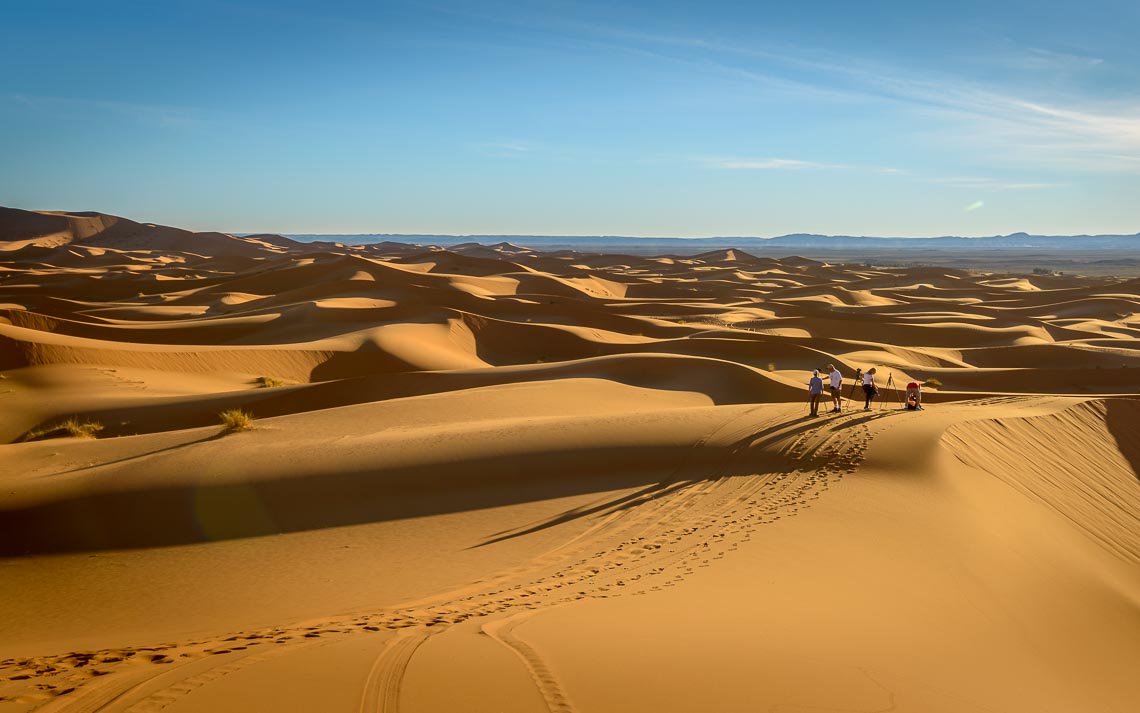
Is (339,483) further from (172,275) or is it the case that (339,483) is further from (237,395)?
(172,275)

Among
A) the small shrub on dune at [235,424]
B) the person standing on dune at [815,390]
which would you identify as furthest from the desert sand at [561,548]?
the person standing on dune at [815,390]

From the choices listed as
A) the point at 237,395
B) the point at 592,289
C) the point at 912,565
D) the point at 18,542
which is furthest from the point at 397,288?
the point at 912,565

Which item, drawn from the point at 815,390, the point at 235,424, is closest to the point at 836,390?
the point at 815,390

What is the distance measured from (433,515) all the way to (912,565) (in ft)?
19.2

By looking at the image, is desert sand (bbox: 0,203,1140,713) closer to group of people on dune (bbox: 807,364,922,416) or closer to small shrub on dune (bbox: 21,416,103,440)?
small shrub on dune (bbox: 21,416,103,440)

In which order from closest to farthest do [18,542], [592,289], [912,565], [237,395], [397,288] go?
1. [912,565]
2. [18,542]
3. [237,395]
4. [397,288]
5. [592,289]

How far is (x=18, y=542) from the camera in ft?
33.2

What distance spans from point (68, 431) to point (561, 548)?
1314 cm

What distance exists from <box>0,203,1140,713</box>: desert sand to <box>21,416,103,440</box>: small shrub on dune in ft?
0.39

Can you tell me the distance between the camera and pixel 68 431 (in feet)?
56.2

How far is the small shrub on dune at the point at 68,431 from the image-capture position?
54.3 ft

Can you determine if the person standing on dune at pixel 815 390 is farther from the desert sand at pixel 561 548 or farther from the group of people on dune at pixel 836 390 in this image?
the desert sand at pixel 561 548

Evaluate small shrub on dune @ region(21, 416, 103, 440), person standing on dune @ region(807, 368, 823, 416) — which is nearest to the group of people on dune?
person standing on dune @ region(807, 368, 823, 416)

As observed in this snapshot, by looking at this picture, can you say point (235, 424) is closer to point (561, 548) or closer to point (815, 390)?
point (561, 548)
